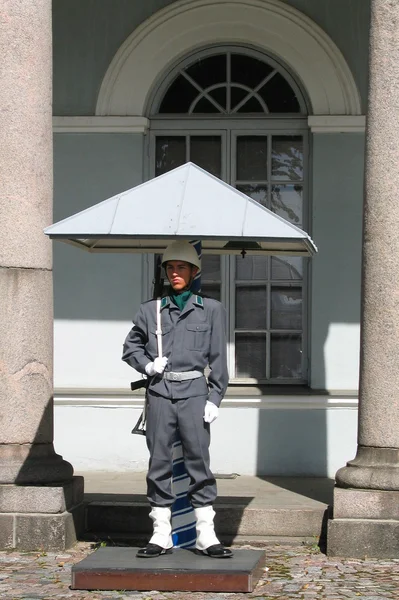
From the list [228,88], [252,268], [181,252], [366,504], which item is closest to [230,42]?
[228,88]

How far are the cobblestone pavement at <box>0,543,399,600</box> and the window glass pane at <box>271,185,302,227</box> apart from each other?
3.88 m

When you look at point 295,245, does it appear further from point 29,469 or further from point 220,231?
point 29,469

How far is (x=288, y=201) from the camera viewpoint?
11359 mm

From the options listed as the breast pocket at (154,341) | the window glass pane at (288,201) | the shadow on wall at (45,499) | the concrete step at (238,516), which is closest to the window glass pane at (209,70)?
the window glass pane at (288,201)

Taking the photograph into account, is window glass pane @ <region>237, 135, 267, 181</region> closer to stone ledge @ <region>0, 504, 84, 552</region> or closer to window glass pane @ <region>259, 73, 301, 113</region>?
window glass pane @ <region>259, 73, 301, 113</region>

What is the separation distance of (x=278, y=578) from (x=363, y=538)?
0.89m

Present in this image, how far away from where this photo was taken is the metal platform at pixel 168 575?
687 cm

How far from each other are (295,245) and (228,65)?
150 inches

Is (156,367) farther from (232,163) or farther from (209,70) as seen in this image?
(209,70)

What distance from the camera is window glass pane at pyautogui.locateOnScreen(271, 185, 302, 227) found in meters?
11.3

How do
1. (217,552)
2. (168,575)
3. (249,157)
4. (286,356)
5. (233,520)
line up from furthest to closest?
(249,157) → (286,356) → (233,520) → (217,552) → (168,575)

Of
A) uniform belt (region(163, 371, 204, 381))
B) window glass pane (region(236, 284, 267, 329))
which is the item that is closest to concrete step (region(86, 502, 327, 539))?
uniform belt (region(163, 371, 204, 381))

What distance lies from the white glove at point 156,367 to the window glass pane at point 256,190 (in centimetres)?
441

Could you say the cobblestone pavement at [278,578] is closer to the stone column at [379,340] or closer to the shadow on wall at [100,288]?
the stone column at [379,340]
